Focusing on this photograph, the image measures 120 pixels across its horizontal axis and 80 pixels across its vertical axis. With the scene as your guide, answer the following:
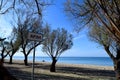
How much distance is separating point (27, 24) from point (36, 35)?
35.8m

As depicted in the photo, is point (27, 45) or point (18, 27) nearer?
point (18, 27)

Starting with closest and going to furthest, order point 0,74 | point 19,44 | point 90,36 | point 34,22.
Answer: point 0,74, point 90,36, point 34,22, point 19,44

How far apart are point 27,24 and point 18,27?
1.83m

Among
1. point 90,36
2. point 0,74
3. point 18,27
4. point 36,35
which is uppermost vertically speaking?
point 18,27

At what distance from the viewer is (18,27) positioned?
46.0 meters

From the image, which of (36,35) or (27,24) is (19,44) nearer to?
(27,24)

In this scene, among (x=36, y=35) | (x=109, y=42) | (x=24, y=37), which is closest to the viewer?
(x=36, y=35)

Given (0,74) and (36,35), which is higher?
(36,35)

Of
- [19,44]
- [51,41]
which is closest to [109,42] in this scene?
[51,41]

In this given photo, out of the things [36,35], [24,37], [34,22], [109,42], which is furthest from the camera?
[24,37]

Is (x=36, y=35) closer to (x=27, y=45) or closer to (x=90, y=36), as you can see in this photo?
(x=90, y=36)

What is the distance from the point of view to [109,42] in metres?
22.9

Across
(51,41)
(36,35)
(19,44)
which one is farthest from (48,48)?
(36,35)

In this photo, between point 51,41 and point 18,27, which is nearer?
point 51,41
